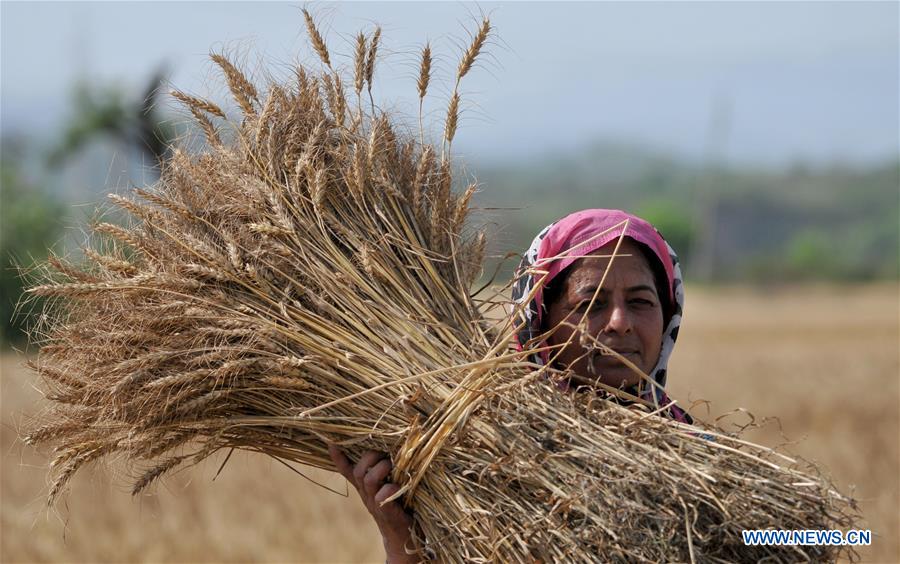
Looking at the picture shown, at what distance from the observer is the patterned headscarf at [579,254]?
2.27 metres

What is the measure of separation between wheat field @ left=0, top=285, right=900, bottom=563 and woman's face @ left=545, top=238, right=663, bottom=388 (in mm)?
239

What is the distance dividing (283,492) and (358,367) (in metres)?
4.80

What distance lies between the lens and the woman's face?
7.10ft

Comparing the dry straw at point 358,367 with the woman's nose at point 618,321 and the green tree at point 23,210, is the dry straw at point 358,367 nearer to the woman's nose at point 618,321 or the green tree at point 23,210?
the woman's nose at point 618,321

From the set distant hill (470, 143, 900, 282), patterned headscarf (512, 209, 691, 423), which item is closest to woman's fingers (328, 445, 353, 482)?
patterned headscarf (512, 209, 691, 423)

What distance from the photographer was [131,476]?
7.54ft

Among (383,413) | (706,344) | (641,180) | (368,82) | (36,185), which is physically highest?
(368,82)

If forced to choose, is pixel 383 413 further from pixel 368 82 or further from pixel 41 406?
pixel 41 406

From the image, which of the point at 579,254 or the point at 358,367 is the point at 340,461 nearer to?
the point at 358,367

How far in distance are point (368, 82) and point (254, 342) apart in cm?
65

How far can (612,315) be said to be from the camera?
219 centimetres

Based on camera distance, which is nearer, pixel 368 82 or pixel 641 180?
pixel 368 82

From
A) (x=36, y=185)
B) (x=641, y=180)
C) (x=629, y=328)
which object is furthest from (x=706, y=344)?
(x=641, y=180)

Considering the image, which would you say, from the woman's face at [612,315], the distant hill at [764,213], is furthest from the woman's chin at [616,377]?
the distant hill at [764,213]
